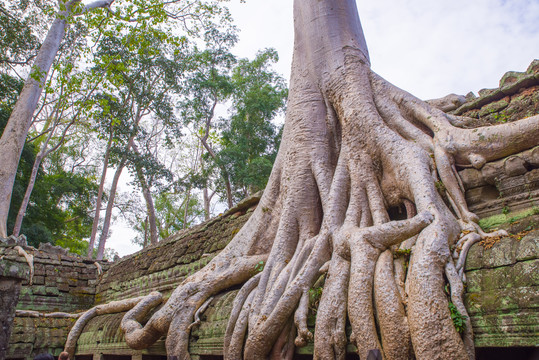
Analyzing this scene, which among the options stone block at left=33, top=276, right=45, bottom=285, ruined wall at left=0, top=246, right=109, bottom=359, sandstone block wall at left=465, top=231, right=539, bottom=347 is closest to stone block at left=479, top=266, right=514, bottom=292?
sandstone block wall at left=465, top=231, right=539, bottom=347

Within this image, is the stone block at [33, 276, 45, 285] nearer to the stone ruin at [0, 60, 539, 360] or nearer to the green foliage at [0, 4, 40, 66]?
the stone ruin at [0, 60, 539, 360]

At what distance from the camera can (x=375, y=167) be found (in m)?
3.22

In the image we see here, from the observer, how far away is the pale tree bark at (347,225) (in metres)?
2.03

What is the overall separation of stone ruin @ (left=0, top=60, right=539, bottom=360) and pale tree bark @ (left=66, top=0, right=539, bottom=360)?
0.41 feet

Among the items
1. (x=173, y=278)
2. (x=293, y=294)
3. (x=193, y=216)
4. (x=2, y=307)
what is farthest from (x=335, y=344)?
(x=193, y=216)

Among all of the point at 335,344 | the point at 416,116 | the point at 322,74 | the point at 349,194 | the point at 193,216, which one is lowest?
the point at 335,344

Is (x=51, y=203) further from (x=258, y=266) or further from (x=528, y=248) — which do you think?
(x=528, y=248)

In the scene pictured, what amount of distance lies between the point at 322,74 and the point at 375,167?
1.20m

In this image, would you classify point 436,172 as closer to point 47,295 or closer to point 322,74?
point 322,74

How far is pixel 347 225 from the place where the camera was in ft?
9.37

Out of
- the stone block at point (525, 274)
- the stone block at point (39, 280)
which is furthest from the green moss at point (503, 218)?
the stone block at point (39, 280)

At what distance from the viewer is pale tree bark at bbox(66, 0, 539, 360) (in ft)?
6.66

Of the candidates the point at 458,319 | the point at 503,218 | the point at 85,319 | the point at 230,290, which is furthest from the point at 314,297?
the point at 85,319

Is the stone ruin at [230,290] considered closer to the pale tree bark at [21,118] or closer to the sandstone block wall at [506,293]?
the sandstone block wall at [506,293]
